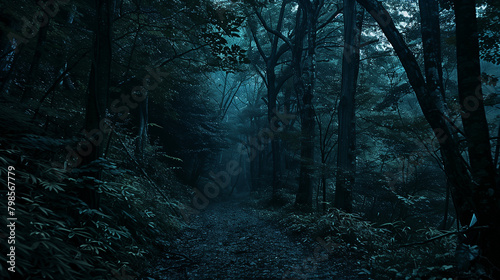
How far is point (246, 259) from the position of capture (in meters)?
5.35

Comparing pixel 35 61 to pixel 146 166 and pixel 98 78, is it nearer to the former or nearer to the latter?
pixel 98 78

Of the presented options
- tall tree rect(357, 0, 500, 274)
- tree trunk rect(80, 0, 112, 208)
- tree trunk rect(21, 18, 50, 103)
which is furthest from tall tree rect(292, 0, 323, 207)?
tree trunk rect(21, 18, 50, 103)

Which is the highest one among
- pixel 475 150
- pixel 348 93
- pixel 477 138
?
pixel 348 93

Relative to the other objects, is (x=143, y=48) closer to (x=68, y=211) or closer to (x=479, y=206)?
(x=68, y=211)

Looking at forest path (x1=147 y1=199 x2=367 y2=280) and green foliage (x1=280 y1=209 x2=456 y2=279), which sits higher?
green foliage (x1=280 y1=209 x2=456 y2=279)

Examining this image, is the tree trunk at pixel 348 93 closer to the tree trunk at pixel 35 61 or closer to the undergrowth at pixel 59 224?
the undergrowth at pixel 59 224

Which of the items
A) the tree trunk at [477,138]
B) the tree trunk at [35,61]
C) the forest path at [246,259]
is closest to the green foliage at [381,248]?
the forest path at [246,259]

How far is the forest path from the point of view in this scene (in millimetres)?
4410

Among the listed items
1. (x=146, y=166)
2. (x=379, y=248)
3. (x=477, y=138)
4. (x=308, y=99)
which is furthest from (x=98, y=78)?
(x=308, y=99)

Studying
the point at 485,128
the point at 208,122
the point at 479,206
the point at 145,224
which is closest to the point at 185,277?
the point at 145,224

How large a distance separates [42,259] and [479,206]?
4.48 meters

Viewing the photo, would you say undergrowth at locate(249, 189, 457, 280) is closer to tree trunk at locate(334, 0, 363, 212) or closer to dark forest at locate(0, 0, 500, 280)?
dark forest at locate(0, 0, 500, 280)

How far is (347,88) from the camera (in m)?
8.97

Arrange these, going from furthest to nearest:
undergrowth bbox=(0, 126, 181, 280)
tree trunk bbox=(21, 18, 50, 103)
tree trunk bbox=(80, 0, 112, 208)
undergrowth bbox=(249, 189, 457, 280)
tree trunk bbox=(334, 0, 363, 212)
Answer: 1. tree trunk bbox=(334, 0, 363, 212)
2. tree trunk bbox=(21, 18, 50, 103)
3. tree trunk bbox=(80, 0, 112, 208)
4. undergrowth bbox=(249, 189, 457, 280)
5. undergrowth bbox=(0, 126, 181, 280)
